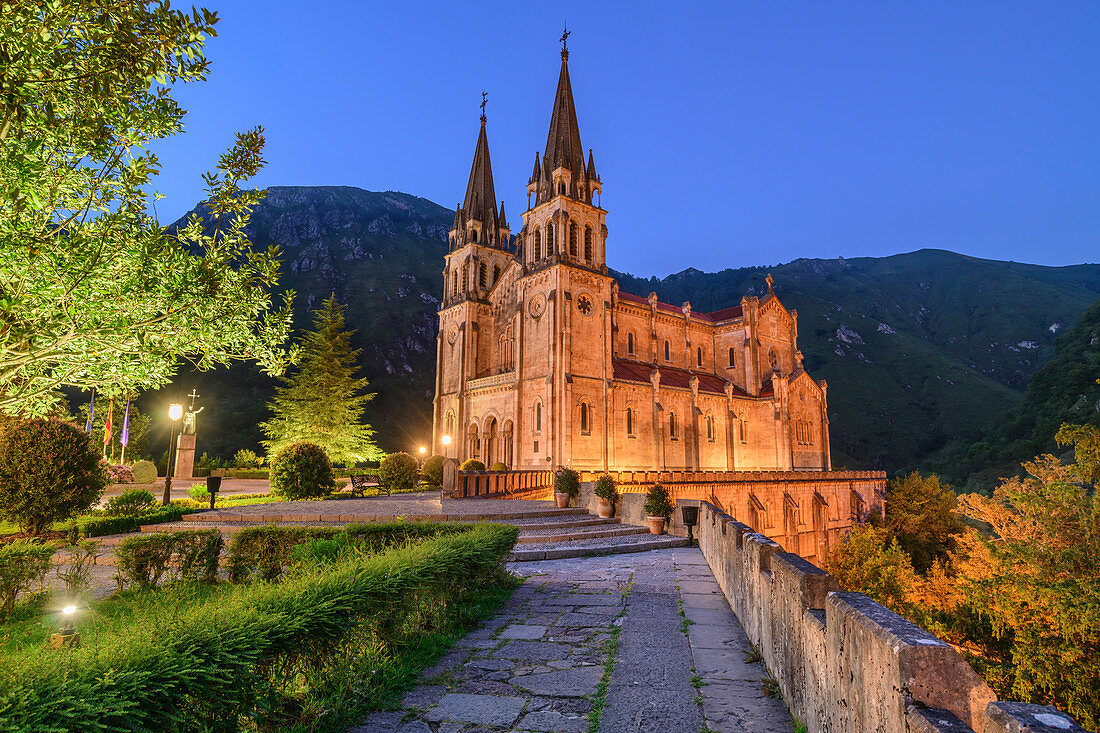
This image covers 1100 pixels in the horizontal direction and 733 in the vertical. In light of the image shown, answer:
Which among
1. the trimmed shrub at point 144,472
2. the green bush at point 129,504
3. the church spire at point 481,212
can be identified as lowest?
the green bush at point 129,504

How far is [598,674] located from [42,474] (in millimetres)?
14849

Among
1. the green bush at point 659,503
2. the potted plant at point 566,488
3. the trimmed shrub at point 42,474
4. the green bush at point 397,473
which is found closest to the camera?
the trimmed shrub at point 42,474

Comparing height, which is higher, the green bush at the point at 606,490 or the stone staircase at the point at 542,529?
the green bush at the point at 606,490

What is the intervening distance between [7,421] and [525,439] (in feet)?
79.9

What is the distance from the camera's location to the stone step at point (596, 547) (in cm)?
1324

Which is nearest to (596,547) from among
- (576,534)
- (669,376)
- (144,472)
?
(576,534)

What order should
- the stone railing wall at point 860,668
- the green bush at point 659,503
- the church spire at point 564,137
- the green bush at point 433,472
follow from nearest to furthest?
the stone railing wall at point 860,668 < the green bush at point 659,503 < the green bush at point 433,472 < the church spire at point 564,137

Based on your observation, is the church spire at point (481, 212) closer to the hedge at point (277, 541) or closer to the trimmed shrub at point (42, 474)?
the trimmed shrub at point (42, 474)

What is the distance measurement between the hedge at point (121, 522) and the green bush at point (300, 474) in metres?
5.29

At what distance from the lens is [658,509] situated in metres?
16.9

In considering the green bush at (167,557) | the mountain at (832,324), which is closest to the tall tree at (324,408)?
the green bush at (167,557)

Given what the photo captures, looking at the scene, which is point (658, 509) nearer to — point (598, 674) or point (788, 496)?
point (598, 674)

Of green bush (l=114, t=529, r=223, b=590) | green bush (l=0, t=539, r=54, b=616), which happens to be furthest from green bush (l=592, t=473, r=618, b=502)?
green bush (l=0, t=539, r=54, b=616)

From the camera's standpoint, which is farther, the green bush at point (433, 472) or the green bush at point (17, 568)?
the green bush at point (433, 472)
